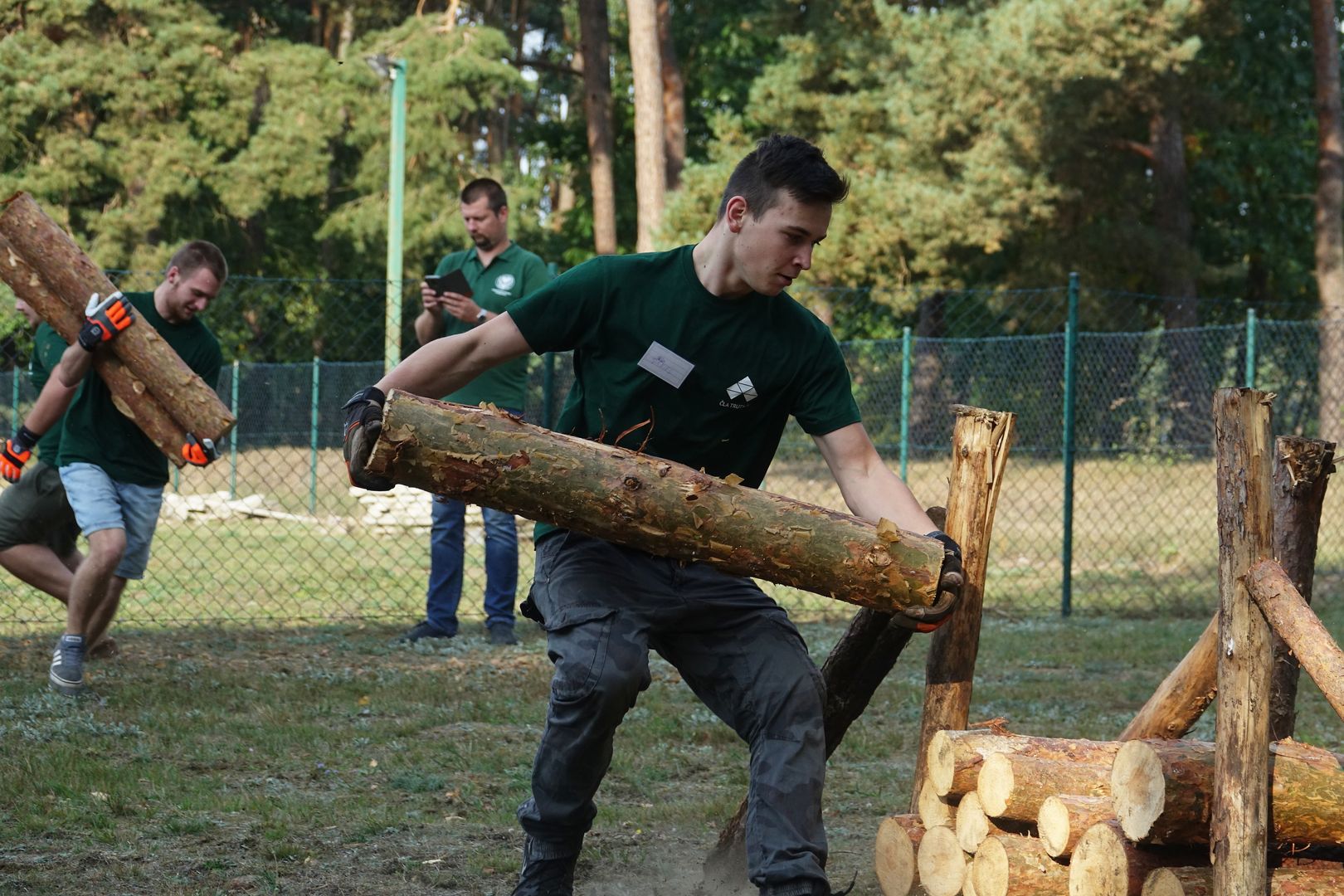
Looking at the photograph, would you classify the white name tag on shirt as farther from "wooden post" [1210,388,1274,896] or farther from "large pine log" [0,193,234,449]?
"large pine log" [0,193,234,449]

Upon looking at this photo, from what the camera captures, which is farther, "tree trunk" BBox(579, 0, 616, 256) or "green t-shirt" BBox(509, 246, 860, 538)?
"tree trunk" BBox(579, 0, 616, 256)

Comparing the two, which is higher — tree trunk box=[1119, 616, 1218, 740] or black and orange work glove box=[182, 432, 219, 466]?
black and orange work glove box=[182, 432, 219, 466]

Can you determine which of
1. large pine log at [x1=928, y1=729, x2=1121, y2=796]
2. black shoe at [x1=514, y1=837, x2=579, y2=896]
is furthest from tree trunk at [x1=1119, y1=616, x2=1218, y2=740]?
black shoe at [x1=514, y1=837, x2=579, y2=896]

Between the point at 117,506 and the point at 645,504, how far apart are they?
147 inches

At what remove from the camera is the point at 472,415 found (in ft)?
11.0

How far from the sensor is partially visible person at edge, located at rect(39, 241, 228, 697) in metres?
6.11

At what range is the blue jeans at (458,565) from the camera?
7617 millimetres

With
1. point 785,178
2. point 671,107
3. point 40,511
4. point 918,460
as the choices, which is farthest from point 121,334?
point 671,107

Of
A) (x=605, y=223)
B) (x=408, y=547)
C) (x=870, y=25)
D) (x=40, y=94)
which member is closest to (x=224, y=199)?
(x=40, y=94)

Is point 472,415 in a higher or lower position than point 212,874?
higher

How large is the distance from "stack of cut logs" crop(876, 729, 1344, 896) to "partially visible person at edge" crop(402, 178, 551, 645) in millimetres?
3819

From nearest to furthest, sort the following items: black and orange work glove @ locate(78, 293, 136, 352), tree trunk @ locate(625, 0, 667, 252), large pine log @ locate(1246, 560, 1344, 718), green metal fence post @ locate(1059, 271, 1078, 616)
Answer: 1. large pine log @ locate(1246, 560, 1344, 718)
2. black and orange work glove @ locate(78, 293, 136, 352)
3. green metal fence post @ locate(1059, 271, 1078, 616)
4. tree trunk @ locate(625, 0, 667, 252)

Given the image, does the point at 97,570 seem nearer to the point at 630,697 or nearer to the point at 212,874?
the point at 212,874

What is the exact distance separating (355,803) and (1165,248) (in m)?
19.7
